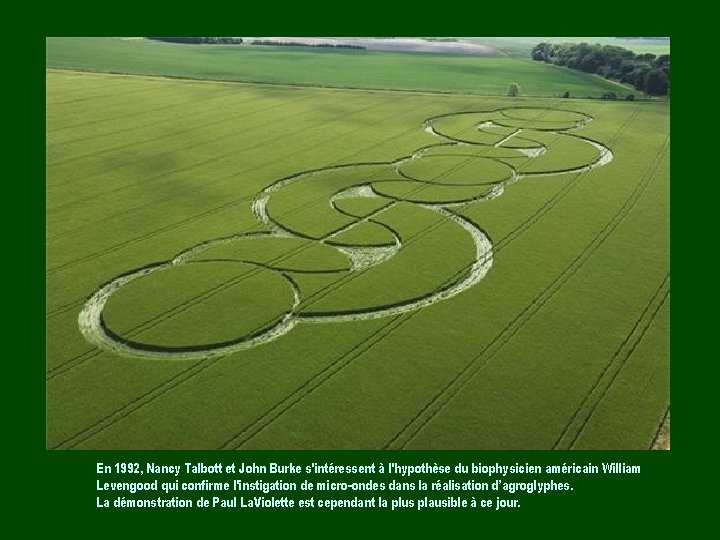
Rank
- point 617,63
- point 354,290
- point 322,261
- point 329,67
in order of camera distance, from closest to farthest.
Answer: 1. point 354,290
2. point 322,261
3. point 617,63
4. point 329,67

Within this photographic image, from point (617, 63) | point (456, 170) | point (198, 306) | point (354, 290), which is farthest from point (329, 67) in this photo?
point (198, 306)

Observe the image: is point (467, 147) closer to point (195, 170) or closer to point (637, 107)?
point (195, 170)

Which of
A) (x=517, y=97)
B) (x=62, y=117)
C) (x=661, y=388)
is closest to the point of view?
(x=661, y=388)

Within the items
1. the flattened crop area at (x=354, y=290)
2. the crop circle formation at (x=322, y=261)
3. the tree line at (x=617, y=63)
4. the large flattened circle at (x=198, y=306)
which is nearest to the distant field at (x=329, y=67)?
the tree line at (x=617, y=63)

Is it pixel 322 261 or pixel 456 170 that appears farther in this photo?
pixel 456 170

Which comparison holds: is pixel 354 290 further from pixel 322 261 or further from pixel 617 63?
pixel 617 63

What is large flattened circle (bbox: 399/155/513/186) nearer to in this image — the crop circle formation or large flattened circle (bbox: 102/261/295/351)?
the crop circle formation

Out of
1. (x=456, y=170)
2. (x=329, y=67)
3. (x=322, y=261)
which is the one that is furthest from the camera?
(x=329, y=67)

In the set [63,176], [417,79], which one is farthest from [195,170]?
[417,79]
